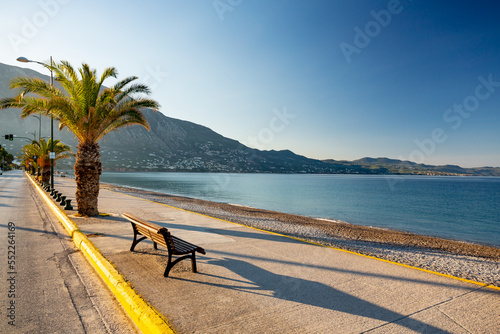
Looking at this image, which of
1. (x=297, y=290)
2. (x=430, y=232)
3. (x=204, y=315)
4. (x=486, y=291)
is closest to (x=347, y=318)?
(x=297, y=290)

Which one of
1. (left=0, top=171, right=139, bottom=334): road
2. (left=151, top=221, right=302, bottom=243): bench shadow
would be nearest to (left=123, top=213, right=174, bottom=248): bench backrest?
(left=0, top=171, right=139, bottom=334): road

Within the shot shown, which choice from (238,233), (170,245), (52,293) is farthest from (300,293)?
(238,233)

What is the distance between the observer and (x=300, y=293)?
4.38 metres

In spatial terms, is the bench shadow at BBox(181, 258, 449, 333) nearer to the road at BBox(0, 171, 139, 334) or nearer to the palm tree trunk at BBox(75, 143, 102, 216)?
the road at BBox(0, 171, 139, 334)

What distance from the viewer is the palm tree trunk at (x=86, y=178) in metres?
11.2

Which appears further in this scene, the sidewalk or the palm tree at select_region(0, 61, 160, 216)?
the palm tree at select_region(0, 61, 160, 216)

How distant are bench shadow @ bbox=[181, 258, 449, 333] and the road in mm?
1579

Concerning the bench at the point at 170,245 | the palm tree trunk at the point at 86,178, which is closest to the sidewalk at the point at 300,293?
the bench at the point at 170,245

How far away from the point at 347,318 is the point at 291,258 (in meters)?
2.69

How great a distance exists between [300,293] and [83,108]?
11.1m

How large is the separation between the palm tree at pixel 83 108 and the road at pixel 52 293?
3.83 metres

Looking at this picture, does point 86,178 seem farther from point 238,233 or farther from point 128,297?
point 128,297

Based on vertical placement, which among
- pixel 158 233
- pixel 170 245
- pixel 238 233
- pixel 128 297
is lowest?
pixel 238 233

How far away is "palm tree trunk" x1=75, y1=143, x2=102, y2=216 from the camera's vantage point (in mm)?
11180
